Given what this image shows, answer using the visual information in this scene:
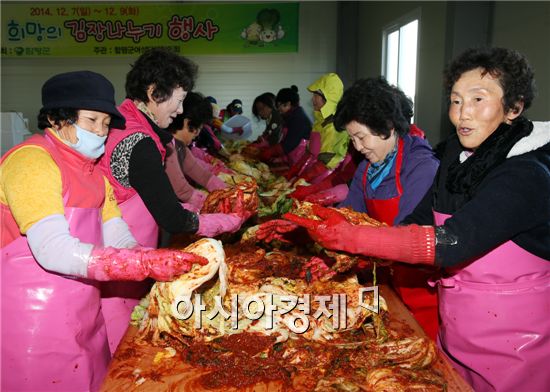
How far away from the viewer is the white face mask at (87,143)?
190 cm

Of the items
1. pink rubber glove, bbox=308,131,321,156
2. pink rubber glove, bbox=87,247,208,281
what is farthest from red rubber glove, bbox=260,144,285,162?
pink rubber glove, bbox=87,247,208,281

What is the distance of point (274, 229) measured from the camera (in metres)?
2.66

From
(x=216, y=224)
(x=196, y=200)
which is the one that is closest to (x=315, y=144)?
(x=196, y=200)

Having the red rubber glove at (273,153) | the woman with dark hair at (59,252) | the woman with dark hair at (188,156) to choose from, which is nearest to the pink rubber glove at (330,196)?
the woman with dark hair at (188,156)

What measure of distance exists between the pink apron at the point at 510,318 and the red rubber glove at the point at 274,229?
100 cm

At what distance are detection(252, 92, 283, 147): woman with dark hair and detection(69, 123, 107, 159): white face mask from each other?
18.6 feet

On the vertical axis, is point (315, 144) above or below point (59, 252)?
above

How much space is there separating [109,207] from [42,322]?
0.58m

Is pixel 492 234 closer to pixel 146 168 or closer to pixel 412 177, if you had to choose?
pixel 412 177

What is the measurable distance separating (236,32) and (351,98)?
32.5 ft

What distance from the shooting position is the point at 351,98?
2.62 meters

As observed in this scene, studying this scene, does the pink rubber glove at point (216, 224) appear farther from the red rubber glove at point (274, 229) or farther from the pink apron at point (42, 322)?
the pink apron at point (42, 322)

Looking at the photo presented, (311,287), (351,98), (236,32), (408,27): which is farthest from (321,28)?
(311,287)

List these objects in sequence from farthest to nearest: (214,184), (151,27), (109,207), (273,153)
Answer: (151,27)
(273,153)
(214,184)
(109,207)
